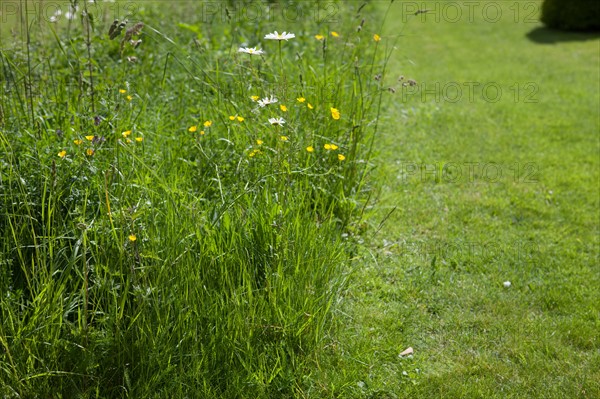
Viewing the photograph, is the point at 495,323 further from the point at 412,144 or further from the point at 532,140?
the point at 532,140

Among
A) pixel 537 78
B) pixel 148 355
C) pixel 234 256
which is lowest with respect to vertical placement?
pixel 537 78

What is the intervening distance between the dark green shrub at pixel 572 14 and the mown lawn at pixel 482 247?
3.45m

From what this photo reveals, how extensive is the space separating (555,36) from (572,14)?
65cm

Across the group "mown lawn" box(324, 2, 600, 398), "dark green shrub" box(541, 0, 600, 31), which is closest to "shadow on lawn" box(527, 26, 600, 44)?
"dark green shrub" box(541, 0, 600, 31)

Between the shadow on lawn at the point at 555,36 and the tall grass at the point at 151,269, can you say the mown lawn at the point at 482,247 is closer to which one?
the tall grass at the point at 151,269

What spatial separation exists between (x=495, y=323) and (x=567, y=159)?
288 centimetres

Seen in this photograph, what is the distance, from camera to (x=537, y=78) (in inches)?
340

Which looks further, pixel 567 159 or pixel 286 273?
pixel 567 159

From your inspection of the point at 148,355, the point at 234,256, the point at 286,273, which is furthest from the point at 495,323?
the point at 148,355

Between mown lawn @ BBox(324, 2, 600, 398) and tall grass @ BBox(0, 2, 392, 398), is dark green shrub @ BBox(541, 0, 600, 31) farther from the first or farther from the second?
tall grass @ BBox(0, 2, 392, 398)

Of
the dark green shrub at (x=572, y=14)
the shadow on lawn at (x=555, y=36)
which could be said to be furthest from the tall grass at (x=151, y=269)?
the dark green shrub at (x=572, y=14)

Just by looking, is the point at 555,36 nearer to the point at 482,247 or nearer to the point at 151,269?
the point at 482,247

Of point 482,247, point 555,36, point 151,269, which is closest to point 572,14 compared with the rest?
point 555,36

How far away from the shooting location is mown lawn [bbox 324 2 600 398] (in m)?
3.26
